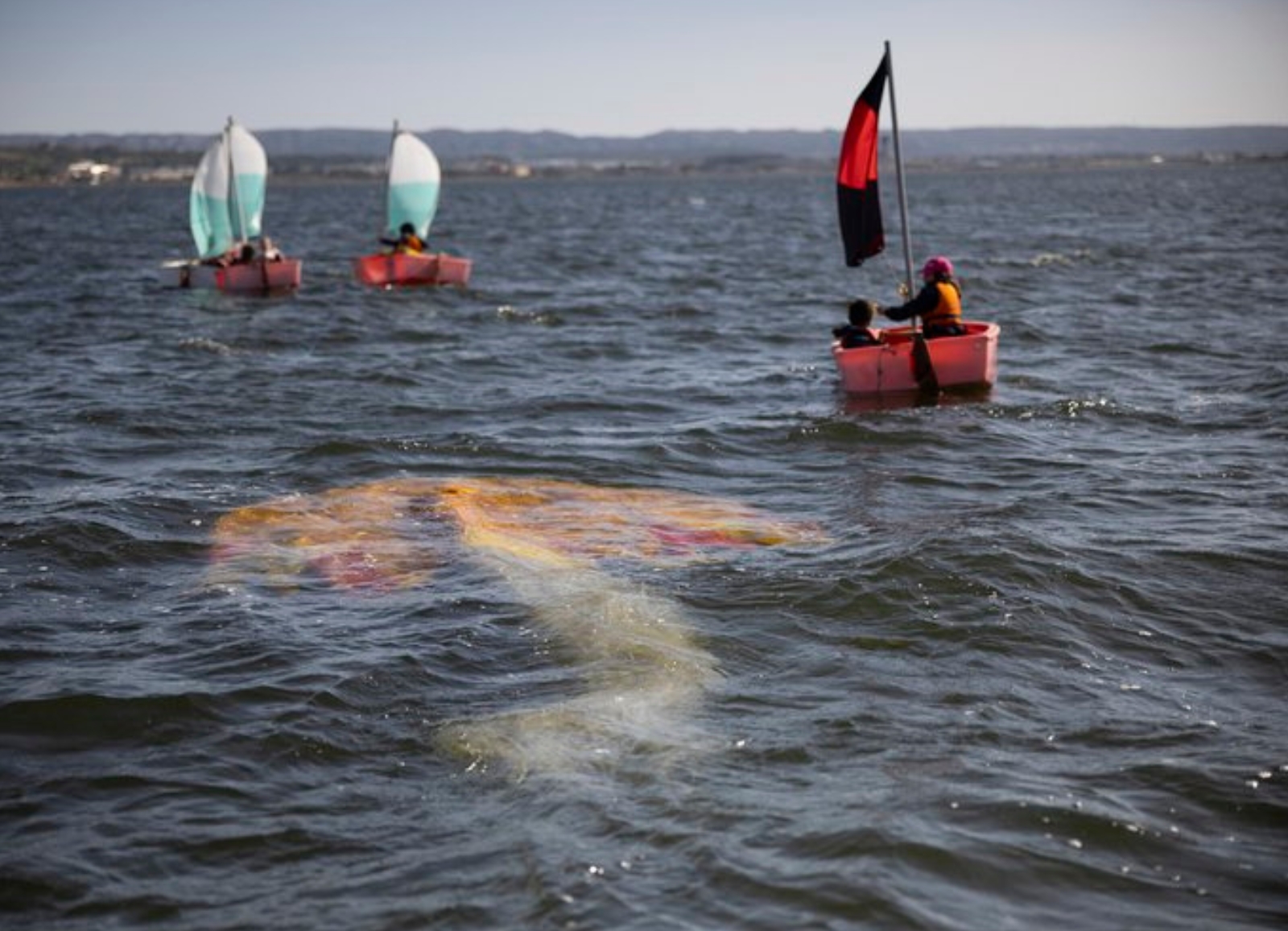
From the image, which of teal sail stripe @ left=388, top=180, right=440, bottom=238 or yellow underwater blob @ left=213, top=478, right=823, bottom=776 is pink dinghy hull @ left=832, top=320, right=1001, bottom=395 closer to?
yellow underwater blob @ left=213, top=478, right=823, bottom=776

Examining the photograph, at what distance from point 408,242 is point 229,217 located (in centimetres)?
478

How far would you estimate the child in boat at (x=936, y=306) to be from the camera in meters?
16.8

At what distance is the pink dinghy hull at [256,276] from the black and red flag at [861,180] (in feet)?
49.3

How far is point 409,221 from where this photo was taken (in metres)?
34.3

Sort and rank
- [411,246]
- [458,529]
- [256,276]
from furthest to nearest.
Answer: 1. [411,246]
2. [256,276]
3. [458,529]

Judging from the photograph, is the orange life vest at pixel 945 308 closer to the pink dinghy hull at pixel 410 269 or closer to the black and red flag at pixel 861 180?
the black and red flag at pixel 861 180

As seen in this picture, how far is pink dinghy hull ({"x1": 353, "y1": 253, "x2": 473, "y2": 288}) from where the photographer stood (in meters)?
29.9

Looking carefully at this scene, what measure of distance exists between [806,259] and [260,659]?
115 feet

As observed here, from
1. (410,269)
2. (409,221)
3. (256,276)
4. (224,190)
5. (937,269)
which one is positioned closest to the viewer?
(937,269)

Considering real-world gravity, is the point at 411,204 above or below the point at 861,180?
above

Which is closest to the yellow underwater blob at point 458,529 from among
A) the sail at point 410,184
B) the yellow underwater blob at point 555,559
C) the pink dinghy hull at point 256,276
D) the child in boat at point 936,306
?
the yellow underwater blob at point 555,559

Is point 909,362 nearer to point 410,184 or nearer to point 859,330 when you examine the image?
point 859,330

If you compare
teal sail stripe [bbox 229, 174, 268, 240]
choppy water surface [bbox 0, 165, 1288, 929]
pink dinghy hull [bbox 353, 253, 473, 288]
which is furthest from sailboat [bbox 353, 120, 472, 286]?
choppy water surface [bbox 0, 165, 1288, 929]

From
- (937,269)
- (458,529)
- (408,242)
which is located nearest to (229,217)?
(408,242)
